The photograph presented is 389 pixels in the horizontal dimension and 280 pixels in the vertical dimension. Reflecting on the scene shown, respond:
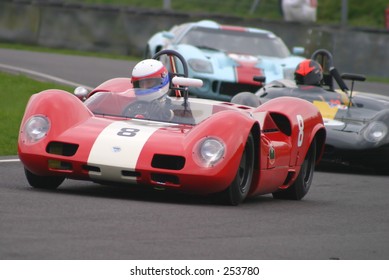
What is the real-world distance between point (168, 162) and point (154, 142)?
169 mm

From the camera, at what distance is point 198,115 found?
9.52 meters

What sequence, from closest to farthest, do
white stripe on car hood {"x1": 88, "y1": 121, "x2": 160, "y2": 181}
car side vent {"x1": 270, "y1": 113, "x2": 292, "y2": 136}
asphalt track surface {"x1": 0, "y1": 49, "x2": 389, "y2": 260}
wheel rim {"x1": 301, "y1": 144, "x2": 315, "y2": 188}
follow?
asphalt track surface {"x1": 0, "y1": 49, "x2": 389, "y2": 260}
white stripe on car hood {"x1": 88, "y1": 121, "x2": 160, "y2": 181}
car side vent {"x1": 270, "y1": 113, "x2": 292, "y2": 136}
wheel rim {"x1": 301, "y1": 144, "x2": 315, "y2": 188}

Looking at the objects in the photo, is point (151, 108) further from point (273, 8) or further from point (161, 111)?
point (273, 8)

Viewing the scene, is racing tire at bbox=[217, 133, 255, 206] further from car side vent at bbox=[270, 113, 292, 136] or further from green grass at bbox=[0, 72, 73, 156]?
green grass at bbox=[0, 72, 73, 156]

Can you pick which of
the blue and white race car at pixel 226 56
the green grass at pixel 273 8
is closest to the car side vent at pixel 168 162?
the blue and white race car at pixel 226 56

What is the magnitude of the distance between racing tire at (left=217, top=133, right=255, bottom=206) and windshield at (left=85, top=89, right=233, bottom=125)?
545 millimetres

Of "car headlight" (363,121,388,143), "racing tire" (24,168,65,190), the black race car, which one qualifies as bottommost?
the black race car

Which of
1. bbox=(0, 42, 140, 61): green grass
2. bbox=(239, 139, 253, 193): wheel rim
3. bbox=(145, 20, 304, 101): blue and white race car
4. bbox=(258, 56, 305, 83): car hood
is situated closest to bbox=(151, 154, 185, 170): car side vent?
bbox=(239, 139, 253, 193): wheel rim

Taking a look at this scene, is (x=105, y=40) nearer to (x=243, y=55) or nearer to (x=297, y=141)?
(x=243, y=55)

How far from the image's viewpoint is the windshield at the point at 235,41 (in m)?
20.8

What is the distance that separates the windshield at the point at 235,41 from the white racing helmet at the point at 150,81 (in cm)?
1061

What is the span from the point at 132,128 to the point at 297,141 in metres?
1.79

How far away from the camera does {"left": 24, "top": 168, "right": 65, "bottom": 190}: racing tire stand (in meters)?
9.07

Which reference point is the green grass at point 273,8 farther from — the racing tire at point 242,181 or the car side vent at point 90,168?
the car side vent at point 90,168
